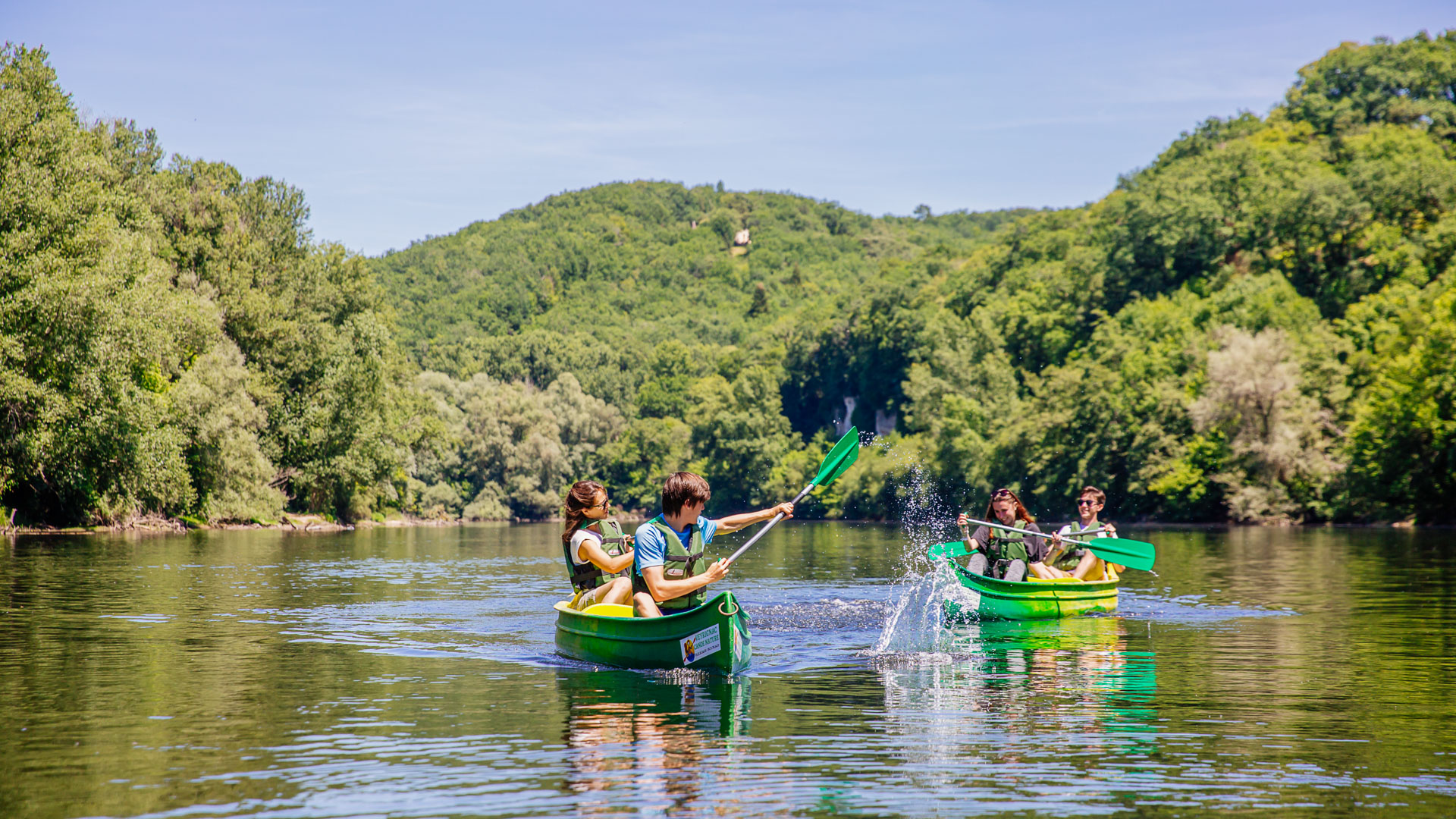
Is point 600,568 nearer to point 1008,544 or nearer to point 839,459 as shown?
point 839,459

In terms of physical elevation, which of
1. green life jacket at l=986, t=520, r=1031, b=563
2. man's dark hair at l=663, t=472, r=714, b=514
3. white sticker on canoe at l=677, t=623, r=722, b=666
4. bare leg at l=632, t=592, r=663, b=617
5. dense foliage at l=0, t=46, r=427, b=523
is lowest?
white sticker on canoe at l=677, t=623, r=722, b=666

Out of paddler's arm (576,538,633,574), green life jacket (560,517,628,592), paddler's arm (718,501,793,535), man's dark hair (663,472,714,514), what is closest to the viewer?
man's dark hair (663,472,714,514)

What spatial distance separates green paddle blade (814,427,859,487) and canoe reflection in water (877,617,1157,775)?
7.23 ft

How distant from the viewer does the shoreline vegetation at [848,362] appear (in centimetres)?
3669

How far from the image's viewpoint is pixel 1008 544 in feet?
56.9

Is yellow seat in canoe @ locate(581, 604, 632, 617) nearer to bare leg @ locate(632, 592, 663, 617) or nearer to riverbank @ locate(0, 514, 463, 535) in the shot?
bare leg @ locate(632, 592, 663, 617)

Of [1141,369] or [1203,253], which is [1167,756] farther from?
[1203,253]

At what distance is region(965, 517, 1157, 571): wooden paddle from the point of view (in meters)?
17.1

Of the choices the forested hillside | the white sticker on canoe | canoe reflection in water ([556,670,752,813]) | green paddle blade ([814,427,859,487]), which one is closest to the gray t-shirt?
green paddle blade ([814,427,859,487])

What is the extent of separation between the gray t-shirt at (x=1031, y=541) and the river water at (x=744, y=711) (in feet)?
4.21

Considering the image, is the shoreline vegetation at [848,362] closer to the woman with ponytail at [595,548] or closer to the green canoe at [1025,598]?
the woman with ponytail at [595,548]

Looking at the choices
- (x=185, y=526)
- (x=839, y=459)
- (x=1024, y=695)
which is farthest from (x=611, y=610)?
(x=185, y=526)

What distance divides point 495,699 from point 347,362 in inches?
1870

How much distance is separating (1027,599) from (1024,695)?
6101 mm
